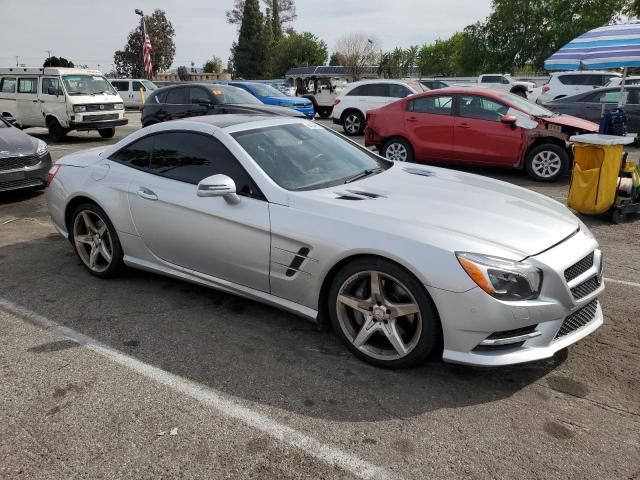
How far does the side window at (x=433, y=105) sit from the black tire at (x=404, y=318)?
6.89 m

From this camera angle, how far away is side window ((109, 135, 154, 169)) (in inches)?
169

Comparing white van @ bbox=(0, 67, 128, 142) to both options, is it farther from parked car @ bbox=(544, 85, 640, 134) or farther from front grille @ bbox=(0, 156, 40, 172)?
parked car @ bbox=(544, 85, 640, 134)

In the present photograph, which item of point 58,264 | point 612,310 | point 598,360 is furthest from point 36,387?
point 612,310

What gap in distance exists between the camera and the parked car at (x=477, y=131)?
28.1ft

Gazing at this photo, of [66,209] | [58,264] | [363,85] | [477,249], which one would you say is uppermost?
[363,85]

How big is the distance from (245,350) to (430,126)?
23.1 feet

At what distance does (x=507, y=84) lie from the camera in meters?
27.8

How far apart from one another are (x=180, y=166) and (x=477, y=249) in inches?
93.6

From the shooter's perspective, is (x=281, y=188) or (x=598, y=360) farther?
(x=281, y=188)

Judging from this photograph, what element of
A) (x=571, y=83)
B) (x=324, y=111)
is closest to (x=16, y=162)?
(x=324, y=111)

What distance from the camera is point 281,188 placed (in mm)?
3492

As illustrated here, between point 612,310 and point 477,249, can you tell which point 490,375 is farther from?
point 612,310

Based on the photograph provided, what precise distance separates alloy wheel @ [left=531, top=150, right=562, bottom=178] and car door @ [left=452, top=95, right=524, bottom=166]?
30cm

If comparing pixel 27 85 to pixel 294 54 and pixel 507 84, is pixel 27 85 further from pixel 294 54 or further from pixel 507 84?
pixel 294 54
